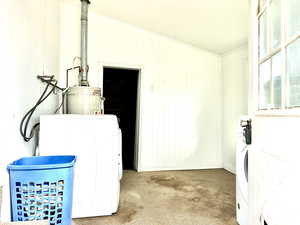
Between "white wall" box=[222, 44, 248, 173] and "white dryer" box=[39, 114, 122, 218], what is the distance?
7.95 feet

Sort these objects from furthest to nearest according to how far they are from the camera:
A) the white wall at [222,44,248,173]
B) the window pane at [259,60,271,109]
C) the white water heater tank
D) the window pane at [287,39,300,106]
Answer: the white wall at [222,44,248,173] < the white water heater tank < the window pane at [259,60,271,109] < the window pane at [287,39,300,106]

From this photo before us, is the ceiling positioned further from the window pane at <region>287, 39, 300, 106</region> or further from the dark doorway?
the window pane at <region>287, 39, 300, 106</region>

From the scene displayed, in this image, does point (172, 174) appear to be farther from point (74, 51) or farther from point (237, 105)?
point (74, 51)

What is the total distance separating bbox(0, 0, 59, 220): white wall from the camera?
1.47m

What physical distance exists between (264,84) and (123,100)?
→ 374cm

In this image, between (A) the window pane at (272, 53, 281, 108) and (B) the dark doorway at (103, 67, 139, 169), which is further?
(B) the dark doorway at (103, 67, 139, 169)

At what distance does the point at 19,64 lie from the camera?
174 centimetres

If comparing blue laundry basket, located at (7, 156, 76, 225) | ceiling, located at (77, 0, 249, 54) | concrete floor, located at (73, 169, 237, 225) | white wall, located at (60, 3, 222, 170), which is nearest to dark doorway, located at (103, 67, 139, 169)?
white wall, located at (60, 3, 222, 170)

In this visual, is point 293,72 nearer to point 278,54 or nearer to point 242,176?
point 278,54

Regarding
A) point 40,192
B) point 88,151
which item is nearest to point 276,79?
point 40,192

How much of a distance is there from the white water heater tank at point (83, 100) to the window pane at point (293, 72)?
6.74ft

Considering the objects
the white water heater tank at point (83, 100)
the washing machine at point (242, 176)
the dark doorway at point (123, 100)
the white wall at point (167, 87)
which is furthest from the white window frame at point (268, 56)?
the dark doorway at point (123, 100)

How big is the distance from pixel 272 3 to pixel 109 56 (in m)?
2.92

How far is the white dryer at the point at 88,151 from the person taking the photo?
2.02 metres
